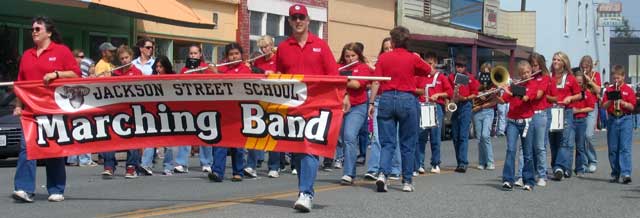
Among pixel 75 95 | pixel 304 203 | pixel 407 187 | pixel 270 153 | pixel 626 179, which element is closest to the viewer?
pixel 304 203

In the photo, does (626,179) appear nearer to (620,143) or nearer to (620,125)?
(620,143)

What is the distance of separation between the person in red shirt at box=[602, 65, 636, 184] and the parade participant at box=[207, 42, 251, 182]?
4.58 meters

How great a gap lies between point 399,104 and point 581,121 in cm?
406

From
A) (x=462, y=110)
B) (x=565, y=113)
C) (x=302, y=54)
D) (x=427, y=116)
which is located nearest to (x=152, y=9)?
(x=462, y=110)

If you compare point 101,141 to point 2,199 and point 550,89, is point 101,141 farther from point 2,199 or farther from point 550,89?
point 550,89

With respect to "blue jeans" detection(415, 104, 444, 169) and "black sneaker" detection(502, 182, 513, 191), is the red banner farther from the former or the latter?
"blue jeans" detection(415, 104, 444, 169)

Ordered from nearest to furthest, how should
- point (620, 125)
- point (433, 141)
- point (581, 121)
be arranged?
1. point (620, 125)
2. point (581, 121)
3. point (433, 141)

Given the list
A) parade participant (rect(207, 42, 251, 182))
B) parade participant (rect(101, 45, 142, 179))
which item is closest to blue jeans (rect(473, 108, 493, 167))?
parade participant (rect(207, 42, 251, 182))

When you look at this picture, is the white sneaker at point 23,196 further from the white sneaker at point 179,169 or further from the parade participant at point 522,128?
the parade participant at point 522,128

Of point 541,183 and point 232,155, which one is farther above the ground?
point 232,155

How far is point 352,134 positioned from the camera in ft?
42.6

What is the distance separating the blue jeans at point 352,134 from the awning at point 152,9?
9.42 metres

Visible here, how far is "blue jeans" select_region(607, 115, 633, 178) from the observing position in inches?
551

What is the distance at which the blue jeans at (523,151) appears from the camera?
41.2ft
